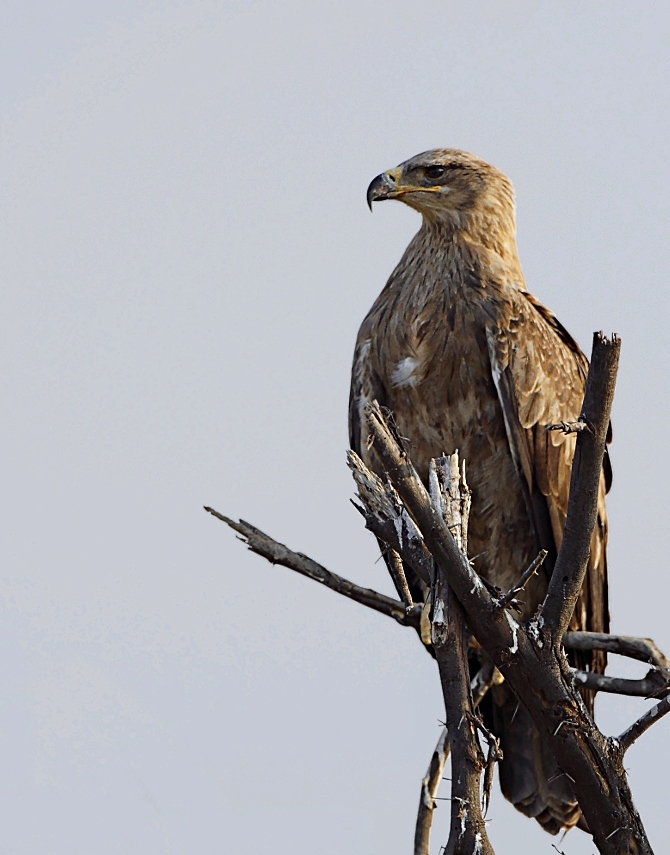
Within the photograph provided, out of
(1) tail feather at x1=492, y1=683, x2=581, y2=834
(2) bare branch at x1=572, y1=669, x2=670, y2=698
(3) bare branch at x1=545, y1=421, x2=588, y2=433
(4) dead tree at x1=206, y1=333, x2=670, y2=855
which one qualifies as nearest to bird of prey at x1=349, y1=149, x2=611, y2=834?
(1) tail feather at x1=492, y1=683, x2=581, y2=834

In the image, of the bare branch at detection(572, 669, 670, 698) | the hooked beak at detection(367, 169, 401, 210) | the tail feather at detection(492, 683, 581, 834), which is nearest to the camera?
the bare branch at detection(572, 669, 670, 698)

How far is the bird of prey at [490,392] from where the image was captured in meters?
5.82

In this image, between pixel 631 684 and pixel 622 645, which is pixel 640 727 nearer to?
pixel 631 684

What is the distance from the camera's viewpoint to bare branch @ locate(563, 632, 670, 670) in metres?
4.75

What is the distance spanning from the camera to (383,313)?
6.09 m

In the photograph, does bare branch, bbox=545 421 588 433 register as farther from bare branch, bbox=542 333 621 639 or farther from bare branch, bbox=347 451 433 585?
bare branch, bbox=347 451 433 585

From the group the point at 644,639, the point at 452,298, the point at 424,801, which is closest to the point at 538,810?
the point at 424,801

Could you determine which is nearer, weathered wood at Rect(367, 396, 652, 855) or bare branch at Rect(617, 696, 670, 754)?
weathered wood at Rect(367, 396, 652, 855)

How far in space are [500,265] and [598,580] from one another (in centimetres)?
158

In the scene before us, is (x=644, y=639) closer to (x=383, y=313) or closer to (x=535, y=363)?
(x=535, y=363)

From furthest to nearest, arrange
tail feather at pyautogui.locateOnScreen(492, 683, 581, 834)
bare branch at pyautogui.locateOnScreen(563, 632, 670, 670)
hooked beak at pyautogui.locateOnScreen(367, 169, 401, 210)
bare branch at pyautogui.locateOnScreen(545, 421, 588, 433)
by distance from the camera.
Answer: hooked beak at pyautogui.locateOnScreen(367, 169, 401, 210) → tail feather at pyautogui.locateOnScreen(492, 683, 581, 834) → bare branch at pyautogui.locateOnScreen(563, 632, 670, 670) → bare branch at pyautogui.locateOnScreen(545, 421, 588, 433)

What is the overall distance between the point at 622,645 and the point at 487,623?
1108mm

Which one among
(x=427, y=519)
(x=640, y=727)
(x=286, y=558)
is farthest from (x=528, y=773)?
(x=427, y=519)

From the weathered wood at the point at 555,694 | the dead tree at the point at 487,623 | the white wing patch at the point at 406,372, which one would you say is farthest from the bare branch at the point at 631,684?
the white wing patch at the point at 406,372
